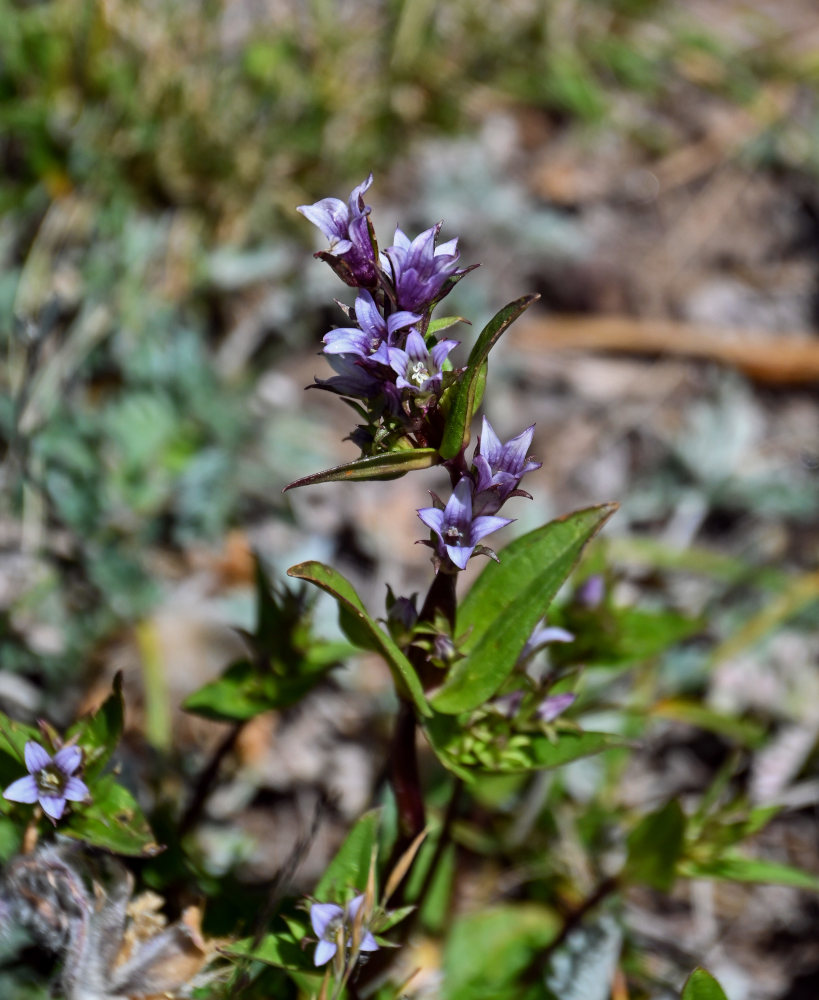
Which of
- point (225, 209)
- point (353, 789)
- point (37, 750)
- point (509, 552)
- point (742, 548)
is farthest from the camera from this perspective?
point (225, 209)

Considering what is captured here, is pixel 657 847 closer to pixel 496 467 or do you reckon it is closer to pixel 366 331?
pixel 496 467

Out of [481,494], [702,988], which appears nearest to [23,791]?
[481,494]

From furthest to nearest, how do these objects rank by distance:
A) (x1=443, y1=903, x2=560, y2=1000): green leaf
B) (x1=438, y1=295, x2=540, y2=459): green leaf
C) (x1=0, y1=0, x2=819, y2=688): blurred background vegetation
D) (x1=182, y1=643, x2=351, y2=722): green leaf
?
(x1=0, y1=0, x2=819, y2=688): blurred background vegetation
(x1=443, y1=903, x2=560, y2=1000): green leaf
(x1=182, y1=643, x2=351, y2=722): green leaf
(x1=438, y1=295, x2=540, y2=459): green leaf

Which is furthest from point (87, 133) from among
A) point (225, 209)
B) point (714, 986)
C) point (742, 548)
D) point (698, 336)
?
point (714, 986)

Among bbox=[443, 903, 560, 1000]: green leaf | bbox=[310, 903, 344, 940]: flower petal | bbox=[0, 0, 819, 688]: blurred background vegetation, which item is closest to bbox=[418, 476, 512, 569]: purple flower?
bbox=[310, 903, 344, 940]: flower petal

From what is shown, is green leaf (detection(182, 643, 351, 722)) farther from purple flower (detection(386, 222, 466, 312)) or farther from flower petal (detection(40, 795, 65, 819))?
purple flower (detection(386, 222, 466, 312))

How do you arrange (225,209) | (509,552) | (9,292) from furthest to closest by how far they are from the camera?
(225,209) → (9,292) → (509,552)

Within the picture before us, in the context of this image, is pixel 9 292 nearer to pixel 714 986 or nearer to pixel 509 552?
pixel 509 552

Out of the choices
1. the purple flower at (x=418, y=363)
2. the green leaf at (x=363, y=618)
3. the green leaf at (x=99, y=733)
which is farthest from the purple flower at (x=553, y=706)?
the green leaf at (x=99, y=733)
